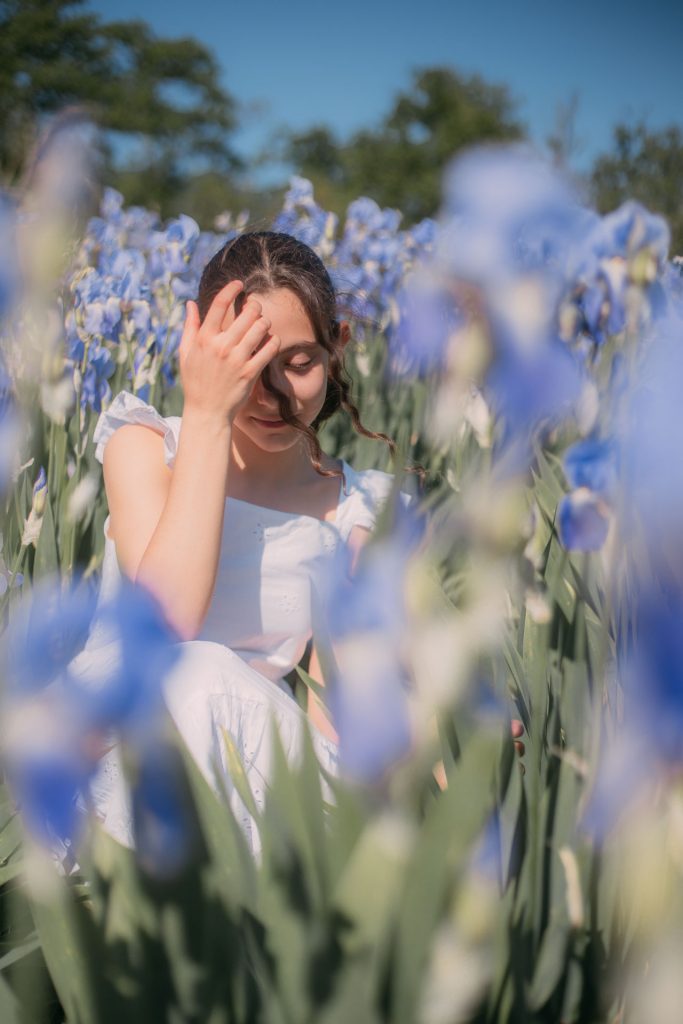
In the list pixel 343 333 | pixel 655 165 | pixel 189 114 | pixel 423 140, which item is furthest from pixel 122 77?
pixel 343 333

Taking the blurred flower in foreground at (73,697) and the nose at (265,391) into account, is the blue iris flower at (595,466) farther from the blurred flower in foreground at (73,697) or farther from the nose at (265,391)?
the nose at (265,391)

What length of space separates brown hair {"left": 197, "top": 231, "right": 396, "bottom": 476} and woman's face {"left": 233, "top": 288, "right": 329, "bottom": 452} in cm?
1

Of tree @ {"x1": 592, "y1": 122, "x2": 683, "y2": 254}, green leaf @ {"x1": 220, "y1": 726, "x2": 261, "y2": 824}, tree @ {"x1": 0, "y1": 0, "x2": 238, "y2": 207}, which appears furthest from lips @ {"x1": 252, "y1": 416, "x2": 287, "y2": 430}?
tree @ {"x1": 0, "y1": 0, "x2": 238, "y2": 207}

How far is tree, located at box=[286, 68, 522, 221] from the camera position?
27.5m

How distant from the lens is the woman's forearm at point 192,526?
1.04 meters

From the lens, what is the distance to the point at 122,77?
27422 mm

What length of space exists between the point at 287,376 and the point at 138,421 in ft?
0.98

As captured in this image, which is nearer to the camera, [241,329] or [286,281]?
[241,329]

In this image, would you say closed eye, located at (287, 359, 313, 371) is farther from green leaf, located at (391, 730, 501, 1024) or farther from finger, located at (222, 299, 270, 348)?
green leaf, located at (391, 730, 501, 1024)

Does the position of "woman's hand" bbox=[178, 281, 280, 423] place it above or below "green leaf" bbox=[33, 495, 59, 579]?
above

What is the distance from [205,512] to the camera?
1061 millimetres

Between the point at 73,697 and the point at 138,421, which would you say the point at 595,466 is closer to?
the point at 73,697

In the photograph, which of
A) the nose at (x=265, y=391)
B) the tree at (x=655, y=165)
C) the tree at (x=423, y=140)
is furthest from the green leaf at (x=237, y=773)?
the tree at (x=423, y=140)

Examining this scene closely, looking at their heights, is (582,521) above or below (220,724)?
above
